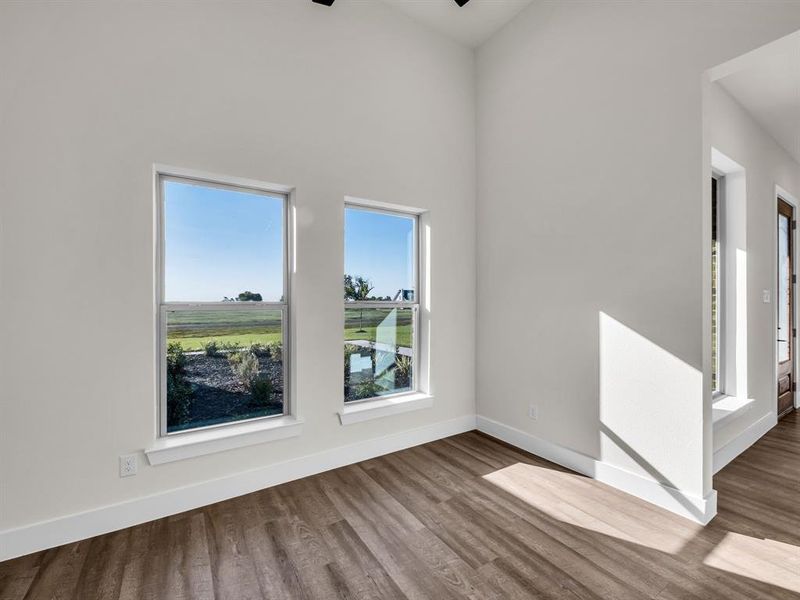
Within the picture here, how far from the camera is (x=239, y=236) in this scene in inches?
109

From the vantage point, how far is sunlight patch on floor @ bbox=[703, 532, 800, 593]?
180cm

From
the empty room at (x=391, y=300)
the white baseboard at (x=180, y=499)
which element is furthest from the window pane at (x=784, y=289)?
the white baseboard at (x=180, y=499)

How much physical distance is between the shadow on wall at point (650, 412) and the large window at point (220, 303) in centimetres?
240

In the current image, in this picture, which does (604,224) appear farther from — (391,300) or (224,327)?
(224,327)

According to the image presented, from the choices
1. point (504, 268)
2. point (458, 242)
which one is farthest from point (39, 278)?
point (504, 268)

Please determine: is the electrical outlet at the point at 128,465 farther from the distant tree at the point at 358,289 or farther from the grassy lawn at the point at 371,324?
the distant tree at the point at 358,289

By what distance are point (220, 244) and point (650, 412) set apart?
3152 millimetres

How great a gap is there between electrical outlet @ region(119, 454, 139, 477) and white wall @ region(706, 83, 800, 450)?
14.3ft

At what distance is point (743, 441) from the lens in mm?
3352

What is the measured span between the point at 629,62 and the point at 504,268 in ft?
5.70

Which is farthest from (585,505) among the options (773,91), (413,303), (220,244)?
(773,91)

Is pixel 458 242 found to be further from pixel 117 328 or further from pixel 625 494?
pixel 117 328

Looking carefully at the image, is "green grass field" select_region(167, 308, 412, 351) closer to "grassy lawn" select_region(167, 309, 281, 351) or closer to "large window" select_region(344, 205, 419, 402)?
"grassy lawn" select_region(167, 309, 281, 351)

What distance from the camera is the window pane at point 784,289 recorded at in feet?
14.3
